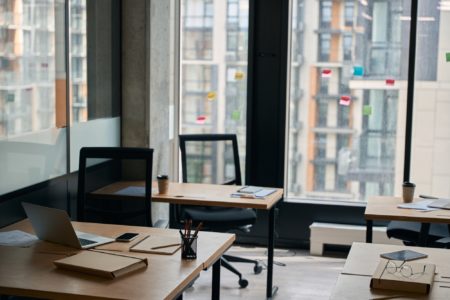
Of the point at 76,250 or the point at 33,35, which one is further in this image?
the point at 33,35

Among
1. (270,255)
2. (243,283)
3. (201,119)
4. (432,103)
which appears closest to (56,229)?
(270,255)

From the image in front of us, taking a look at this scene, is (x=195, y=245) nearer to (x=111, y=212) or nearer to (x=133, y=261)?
(x=133, y=261)

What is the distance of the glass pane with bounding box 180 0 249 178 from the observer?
6328mm

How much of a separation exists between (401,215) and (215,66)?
2638mm

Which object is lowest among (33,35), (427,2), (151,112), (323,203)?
(323,203)

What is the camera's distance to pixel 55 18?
4.42m

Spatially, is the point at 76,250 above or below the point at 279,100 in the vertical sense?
below

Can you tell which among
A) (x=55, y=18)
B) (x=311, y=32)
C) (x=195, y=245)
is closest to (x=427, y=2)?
(x=311, y=32)

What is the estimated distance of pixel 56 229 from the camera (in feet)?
10.9

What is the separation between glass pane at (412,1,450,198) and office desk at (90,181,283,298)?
1.68 m

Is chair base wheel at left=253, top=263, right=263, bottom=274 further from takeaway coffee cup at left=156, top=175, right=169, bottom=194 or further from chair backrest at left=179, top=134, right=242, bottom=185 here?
takeaway coffee cup at left=156, top=175, right=169, bottom=194

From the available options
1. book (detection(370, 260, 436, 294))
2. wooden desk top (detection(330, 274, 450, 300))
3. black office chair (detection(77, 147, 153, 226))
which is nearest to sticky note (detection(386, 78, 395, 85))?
black office chair (detection(77, 147, 153, 226))

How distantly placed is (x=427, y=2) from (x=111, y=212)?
3.15 m

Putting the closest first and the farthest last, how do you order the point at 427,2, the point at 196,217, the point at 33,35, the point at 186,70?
1. the point at 33,35
2. the point at 196,217
3. the point at 427,2
4. the point at 186,70
